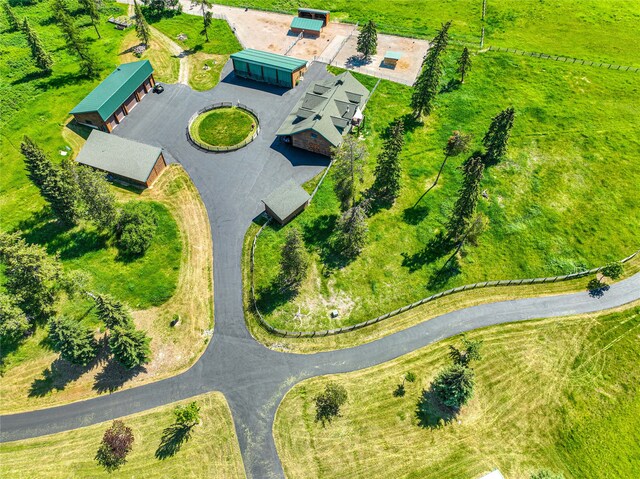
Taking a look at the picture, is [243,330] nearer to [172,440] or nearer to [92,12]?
[172,440]

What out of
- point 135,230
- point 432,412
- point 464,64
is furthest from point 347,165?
point 464,64

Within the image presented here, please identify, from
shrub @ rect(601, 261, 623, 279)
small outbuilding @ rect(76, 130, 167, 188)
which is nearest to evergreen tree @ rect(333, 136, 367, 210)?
small outbuilding @ rect(76, 130, 167, 188)

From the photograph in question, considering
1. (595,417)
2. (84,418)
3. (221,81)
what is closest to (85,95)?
(221,81)

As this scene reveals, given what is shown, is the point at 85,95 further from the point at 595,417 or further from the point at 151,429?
the point at 595,417

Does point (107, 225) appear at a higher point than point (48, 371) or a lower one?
higher

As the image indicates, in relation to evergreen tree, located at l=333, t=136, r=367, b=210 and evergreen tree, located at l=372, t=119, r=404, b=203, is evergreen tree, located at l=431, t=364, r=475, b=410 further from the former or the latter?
evergreen tree, located at l=372, t=119, r=404, b=203

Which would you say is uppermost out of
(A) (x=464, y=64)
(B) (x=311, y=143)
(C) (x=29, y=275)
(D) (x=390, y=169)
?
(A) (x=464, y=64)
